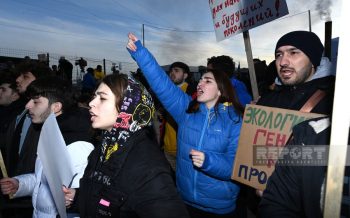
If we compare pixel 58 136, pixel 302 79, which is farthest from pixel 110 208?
pixel 302 79

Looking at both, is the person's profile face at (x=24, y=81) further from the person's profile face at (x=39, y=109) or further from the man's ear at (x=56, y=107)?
the man's ear at (x=56, y=107)

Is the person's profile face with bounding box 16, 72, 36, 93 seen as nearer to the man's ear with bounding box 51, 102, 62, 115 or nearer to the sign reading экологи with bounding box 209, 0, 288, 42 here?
the man's ear with bounding box 51, 102, 62, 115

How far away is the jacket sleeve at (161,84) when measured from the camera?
2570 millimetres

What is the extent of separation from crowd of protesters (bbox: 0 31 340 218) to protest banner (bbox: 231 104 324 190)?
152 millimetres

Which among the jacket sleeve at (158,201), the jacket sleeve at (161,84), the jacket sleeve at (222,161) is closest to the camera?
the jacket sleeve at (158,201)

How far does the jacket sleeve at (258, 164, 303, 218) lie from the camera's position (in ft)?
3.73

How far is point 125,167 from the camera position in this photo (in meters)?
1.45

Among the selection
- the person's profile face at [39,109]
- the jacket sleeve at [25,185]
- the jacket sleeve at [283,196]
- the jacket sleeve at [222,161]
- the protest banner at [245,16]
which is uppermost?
the protest banner at [245,16]

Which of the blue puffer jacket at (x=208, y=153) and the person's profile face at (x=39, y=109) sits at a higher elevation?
the person's profile face at (x=39, y=109)

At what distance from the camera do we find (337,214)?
65 cm

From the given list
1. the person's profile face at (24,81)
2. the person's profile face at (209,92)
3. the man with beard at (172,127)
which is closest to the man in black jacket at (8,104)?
the person's profile face at (24,81)

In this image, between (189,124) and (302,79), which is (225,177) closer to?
(189,124)

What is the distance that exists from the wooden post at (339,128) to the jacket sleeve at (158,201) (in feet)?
2.61

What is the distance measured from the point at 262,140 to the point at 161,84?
124 cm
